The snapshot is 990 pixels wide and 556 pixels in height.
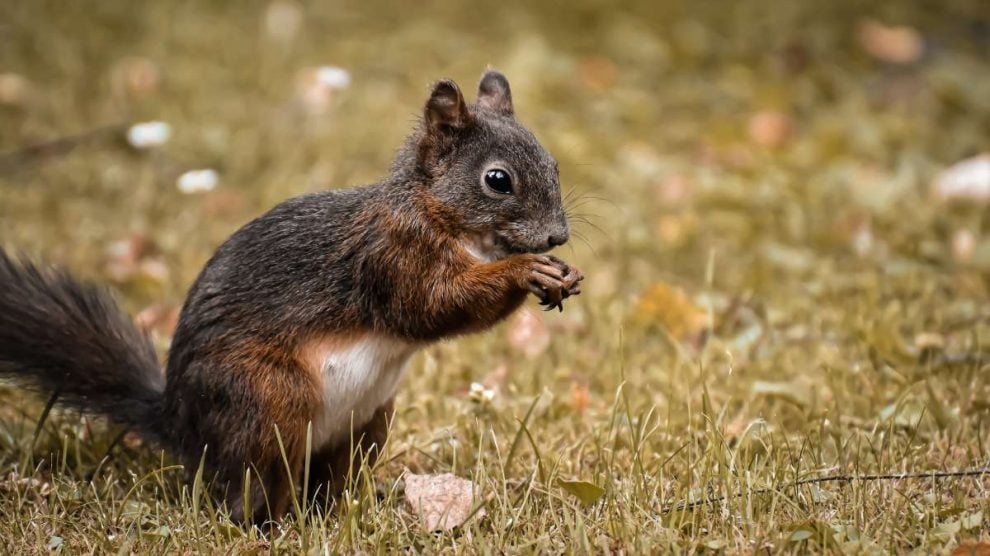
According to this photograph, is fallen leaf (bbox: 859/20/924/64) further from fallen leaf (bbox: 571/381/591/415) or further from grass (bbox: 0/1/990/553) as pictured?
fallen leaf (bbox: 571/381/591/415)

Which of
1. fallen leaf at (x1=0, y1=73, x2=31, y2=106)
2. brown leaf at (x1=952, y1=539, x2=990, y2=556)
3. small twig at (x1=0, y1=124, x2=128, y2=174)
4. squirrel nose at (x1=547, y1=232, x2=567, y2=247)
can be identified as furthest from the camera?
fallen leaf at (x1=0, y1=73, x2=31, y2=106)

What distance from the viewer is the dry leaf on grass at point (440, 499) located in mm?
2508

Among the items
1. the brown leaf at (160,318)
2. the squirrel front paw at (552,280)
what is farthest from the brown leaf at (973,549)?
the brown leaf at (160,318)

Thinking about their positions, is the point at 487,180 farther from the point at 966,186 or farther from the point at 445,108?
the point at 966,186

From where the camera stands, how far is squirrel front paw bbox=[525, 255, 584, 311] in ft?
8.36

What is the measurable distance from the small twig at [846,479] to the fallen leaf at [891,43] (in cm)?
423

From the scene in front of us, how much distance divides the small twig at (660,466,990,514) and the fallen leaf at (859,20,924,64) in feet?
13.9

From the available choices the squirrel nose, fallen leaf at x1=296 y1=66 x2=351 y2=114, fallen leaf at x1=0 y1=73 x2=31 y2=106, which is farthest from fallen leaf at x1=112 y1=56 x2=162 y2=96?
the squirrel nose

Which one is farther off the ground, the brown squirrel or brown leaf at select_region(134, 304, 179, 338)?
the brown squirrel

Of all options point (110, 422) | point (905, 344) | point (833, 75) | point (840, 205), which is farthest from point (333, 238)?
point (833, 75)

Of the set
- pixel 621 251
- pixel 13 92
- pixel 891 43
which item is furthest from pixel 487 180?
pixel 891 43

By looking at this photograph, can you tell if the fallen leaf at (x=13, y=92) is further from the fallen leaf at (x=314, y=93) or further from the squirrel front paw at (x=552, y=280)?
the squirrel front paw at (x=552, y=280)

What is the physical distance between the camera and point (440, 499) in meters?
2.58

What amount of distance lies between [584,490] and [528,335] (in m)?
1.44
